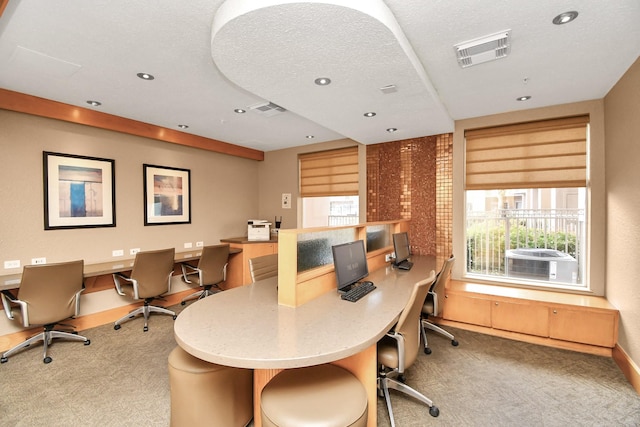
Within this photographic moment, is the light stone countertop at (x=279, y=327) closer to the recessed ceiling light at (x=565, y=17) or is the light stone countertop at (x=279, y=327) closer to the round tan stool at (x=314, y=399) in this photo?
the round tan stool at (x=314, y=399)

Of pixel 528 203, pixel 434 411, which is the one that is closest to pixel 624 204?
pixel 528 203

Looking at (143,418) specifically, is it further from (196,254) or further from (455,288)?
(455,288)

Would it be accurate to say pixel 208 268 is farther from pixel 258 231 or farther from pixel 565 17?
pixel 565 17

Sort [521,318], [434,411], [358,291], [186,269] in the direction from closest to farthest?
[434,411] < [358,291] < [521,318] < [186,269]

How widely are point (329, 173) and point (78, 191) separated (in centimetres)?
351

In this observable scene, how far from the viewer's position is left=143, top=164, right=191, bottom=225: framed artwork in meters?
4.07

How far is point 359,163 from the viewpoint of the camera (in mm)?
4605

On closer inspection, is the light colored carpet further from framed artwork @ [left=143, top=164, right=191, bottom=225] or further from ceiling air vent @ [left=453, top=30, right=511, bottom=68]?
ceiling air vent @ [left=453, top=30, right=511, bottom=68]

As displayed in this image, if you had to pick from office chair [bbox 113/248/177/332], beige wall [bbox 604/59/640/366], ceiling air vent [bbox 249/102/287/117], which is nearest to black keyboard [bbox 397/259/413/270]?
beige wall [bbox 604/59/640/366]

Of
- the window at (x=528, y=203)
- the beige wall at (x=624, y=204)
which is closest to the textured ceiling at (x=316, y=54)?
the beige wall at (x=624, y=204)

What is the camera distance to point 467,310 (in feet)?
10.7

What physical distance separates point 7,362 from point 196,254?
206cm

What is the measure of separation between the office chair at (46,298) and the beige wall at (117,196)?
1.49ft

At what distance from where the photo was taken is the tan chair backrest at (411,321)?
5.73ft
